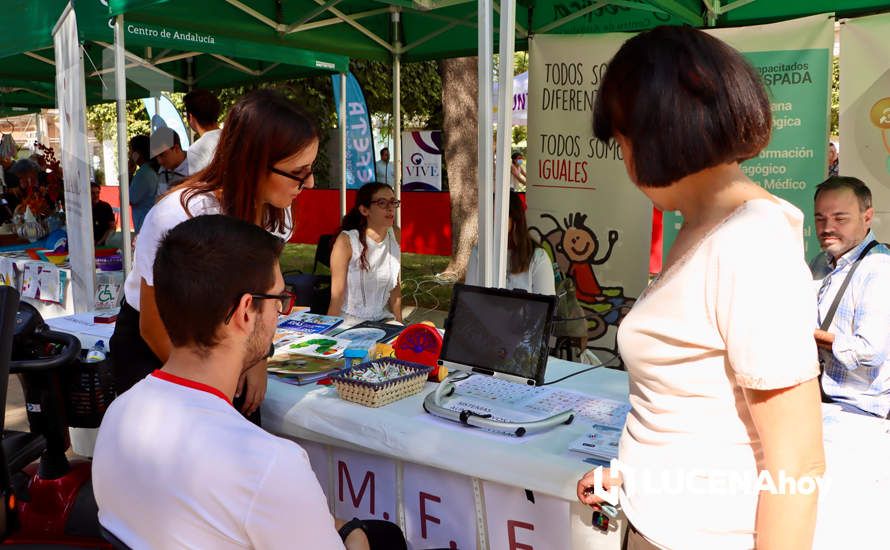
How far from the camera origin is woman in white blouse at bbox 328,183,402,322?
4.02 meters

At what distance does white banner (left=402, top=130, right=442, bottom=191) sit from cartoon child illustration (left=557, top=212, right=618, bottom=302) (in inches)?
268

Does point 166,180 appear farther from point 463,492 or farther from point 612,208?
point 463,492

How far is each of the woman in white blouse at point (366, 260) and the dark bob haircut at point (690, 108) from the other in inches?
121

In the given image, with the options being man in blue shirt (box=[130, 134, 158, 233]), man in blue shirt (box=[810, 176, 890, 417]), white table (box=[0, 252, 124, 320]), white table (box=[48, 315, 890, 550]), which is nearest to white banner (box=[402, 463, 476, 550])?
white table (box=[48, 315, 890, 550])

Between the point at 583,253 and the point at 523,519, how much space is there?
141 inches

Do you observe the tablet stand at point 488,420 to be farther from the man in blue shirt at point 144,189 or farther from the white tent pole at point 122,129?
the man in blue shirt at point 144,189

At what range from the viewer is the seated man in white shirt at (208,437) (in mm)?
1057

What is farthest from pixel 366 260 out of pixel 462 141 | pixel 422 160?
pixel 422 160

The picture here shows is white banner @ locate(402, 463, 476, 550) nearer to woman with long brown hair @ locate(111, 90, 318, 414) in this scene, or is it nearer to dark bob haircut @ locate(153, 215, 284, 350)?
woman with long brown hair @ locate(111, 90, 318, 414)

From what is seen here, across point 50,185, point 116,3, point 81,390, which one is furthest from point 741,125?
→ point 50,185

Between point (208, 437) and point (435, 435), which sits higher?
point (208, 437)

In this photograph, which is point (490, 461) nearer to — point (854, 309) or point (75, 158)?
point (854, 309)

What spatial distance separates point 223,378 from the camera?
1.25 metres

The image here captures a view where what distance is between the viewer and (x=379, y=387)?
215 cm
